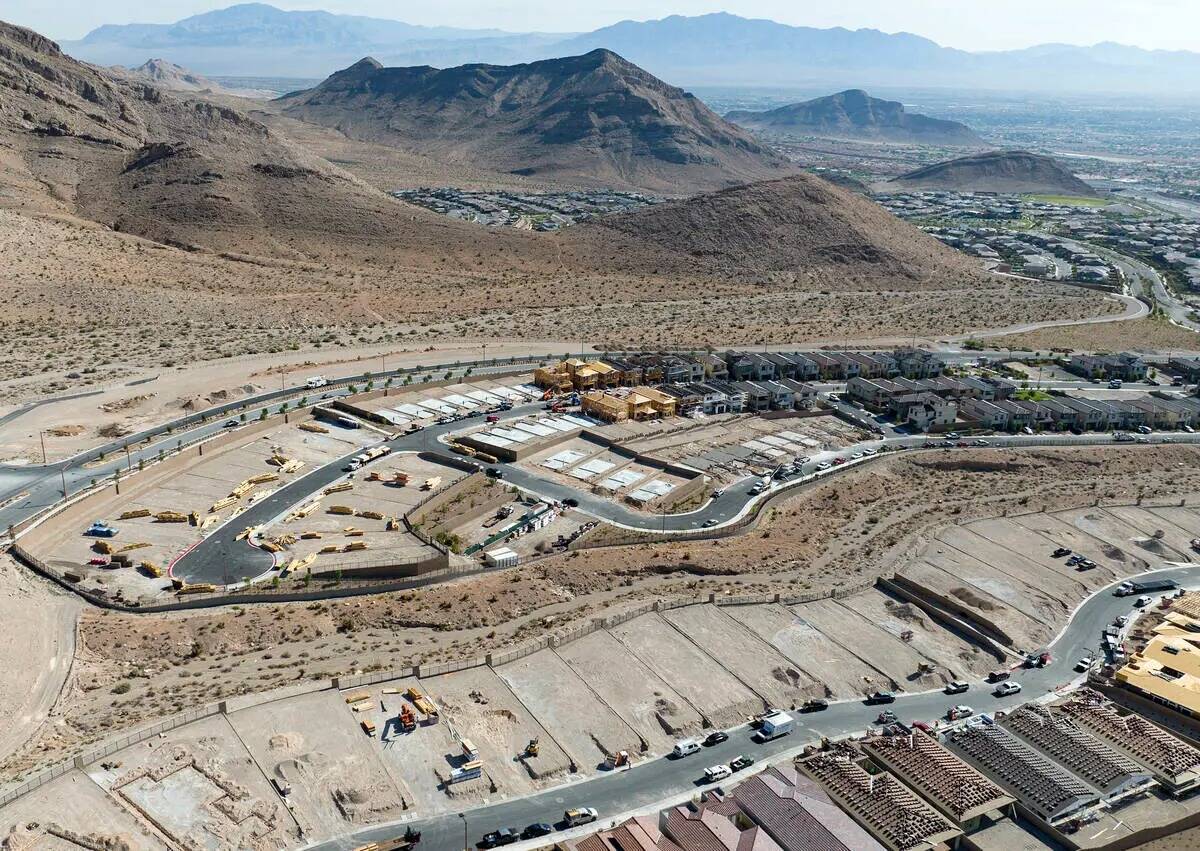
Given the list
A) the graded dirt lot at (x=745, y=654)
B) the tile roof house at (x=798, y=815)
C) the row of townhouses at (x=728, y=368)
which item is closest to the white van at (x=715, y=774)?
the tile roof house at (x=798, y=815)

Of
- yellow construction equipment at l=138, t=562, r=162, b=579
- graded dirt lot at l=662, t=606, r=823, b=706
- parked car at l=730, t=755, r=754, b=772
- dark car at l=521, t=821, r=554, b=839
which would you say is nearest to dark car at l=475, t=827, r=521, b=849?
dark car at l=521, t=821, r=554, b=839

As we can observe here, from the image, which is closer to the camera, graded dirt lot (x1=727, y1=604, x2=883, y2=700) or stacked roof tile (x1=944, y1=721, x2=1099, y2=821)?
stacked roof tile (x1=944, y1=721, x2=1099, y2=821)

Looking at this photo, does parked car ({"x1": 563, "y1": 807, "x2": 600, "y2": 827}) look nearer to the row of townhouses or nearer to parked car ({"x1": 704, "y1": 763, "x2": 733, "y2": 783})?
parked car ({"x1": 704, "y1": 763, "x2": 733, "y2": 783})

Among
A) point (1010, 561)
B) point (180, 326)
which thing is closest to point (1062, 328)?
point (1010, 561)

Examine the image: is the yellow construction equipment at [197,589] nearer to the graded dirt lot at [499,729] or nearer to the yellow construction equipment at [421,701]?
the graded dirt lot at [499,729]

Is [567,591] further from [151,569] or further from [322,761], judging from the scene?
[151,569]

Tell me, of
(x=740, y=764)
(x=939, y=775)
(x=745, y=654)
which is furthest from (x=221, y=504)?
(x=939, y=775)

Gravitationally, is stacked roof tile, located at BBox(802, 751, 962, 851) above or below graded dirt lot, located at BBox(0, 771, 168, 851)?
below
